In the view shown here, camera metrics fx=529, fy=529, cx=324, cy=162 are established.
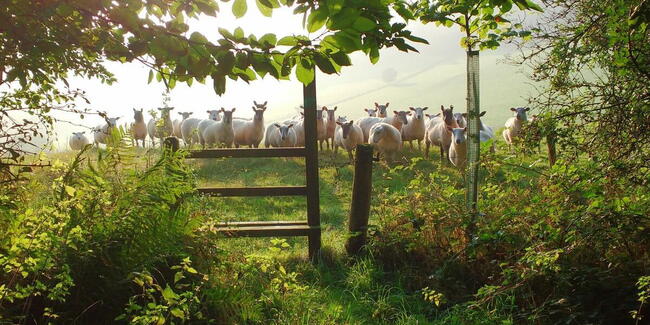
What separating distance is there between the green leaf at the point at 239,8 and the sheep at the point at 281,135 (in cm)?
1586

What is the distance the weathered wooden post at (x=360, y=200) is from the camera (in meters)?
6.29

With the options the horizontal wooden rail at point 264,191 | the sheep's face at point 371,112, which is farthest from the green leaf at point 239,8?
the sheep's face at point 371,112

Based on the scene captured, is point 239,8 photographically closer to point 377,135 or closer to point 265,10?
point 265,10

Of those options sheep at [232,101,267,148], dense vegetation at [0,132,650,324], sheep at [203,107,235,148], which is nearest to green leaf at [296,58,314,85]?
dense vegetation at [0,132,650,324]

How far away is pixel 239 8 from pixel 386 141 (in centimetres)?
1325

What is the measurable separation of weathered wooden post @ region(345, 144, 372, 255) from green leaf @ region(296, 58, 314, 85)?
13.2 feet

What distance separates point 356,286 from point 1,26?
3839 mm

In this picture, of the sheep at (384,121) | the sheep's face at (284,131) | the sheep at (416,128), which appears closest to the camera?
the sheep's face at (284,131)

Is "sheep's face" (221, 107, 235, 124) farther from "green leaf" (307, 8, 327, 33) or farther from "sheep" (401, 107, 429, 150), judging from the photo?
"green leaf" (307, 8, 327, 33)

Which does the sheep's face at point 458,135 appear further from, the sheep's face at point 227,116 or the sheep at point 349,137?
the sheep's face at point 227,116

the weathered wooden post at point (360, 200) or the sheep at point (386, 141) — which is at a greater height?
the sheep at point (386, 141)

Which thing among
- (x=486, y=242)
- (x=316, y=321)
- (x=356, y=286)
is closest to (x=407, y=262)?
(x=356, y=286)

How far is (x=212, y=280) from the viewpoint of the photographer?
388 centimetres

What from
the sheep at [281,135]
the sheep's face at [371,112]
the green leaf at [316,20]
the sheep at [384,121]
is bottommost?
the green leaf at [316,20]
